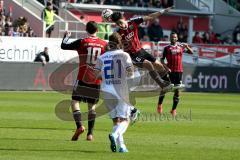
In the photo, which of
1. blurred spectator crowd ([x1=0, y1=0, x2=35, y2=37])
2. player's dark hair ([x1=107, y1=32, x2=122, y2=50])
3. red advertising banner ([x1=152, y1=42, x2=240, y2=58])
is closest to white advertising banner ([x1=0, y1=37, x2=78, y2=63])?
blurred spectator crowd ([x1=0, y1=0, x2=35, y2=37])

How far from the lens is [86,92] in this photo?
15.8 metres

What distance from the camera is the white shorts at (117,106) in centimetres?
1381

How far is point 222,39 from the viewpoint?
50312 millimetres

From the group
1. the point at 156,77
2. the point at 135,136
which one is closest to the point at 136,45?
the point at 156,77

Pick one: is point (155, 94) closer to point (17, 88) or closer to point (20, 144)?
point (17, 88)

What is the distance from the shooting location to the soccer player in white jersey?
44.7ft

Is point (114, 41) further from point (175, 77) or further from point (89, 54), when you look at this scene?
point (175, 77)

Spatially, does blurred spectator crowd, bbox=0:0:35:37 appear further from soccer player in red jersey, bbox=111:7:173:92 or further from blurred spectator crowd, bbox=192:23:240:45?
soccer player in red jersey, bbox=111:7:173:92

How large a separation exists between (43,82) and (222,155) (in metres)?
23.0

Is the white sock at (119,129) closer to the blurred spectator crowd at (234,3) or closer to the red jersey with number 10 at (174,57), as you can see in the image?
the red jersey with number 10 at (174,57)

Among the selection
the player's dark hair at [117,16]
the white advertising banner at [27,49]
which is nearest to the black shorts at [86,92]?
the player's dark hair at [117,16]

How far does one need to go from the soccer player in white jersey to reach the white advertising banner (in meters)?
23.8

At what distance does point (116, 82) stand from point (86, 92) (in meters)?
2.08

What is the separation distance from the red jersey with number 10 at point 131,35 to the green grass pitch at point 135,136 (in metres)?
1.97
